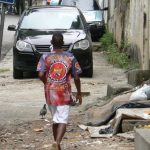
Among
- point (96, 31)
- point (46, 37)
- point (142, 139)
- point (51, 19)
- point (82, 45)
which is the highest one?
point (142, 139)

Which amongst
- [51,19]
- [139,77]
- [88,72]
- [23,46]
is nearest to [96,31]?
[51,19]

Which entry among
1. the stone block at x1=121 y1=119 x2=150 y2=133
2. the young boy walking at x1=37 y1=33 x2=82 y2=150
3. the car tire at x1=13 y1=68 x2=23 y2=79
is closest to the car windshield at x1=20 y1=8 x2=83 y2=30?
the car tire at x1=13 y1=68 x2=23 y2=79

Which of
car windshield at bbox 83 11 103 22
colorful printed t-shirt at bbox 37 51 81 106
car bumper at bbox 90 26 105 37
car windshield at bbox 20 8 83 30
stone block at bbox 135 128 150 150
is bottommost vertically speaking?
car bumper at bbox 90 26 105 37

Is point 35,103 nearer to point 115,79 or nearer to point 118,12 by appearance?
point 115,79

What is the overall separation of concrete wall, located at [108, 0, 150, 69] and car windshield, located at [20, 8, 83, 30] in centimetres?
155

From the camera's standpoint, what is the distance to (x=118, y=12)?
65.0 ft

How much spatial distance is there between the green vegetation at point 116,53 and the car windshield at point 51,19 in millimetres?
1870

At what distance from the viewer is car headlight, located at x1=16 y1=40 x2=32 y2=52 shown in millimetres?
13945

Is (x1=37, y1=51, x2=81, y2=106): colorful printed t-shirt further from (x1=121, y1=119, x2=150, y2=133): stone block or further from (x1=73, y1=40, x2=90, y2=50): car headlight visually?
(x1=73, y1=40, x2=90, y2=50): car headlight

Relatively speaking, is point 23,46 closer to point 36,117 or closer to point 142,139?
point 36,117

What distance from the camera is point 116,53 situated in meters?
17.8

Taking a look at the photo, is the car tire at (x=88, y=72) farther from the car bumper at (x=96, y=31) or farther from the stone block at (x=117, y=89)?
the car bumper at (x=96, y=31)

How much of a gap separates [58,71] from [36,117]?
2854 millimetres

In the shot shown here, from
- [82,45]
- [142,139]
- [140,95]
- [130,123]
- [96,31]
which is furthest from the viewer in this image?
[96,31]
